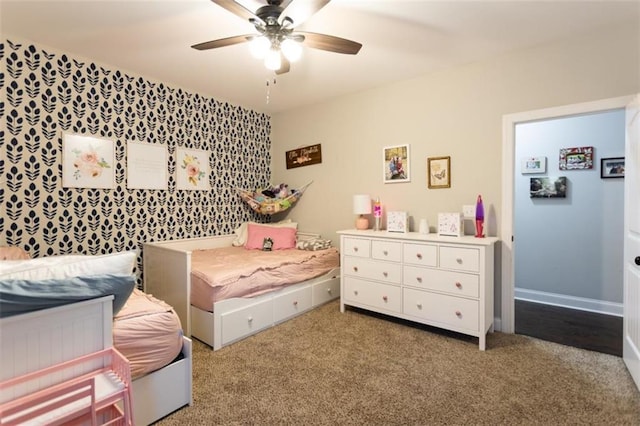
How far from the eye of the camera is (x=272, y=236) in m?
3.83

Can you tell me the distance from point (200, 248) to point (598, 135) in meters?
4.53

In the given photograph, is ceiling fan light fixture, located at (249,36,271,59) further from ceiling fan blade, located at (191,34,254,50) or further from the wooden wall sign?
the wooden wall sign

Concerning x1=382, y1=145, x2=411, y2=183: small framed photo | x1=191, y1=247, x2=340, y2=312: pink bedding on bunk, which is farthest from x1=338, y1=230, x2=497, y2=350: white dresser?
x1=382, y1=145, x2=411, y2=183: small framed photo

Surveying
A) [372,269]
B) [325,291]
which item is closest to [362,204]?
[372,269]

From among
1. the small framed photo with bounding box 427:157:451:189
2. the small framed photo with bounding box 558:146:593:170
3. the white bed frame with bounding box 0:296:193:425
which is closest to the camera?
the white bed frame with bounding box 0:296:193:425

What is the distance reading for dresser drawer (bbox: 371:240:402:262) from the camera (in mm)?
2853

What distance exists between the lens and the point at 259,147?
442cm

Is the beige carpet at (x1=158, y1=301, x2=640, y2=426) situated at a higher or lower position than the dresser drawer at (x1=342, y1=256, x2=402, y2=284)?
lower

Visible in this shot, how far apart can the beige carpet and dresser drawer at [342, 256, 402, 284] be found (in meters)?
0.48

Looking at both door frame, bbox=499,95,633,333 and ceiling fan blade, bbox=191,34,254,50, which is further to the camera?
door frame, bbox=499,95,633,333

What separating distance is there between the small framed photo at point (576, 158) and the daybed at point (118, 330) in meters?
4.04

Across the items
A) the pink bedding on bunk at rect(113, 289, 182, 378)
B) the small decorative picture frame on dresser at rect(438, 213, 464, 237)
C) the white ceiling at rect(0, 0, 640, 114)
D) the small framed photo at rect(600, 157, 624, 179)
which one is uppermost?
the white ceiling at rect(0, 0, 640, 114)

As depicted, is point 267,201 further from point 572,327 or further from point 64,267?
point 572,327

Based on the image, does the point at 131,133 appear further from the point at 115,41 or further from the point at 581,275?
the point at 581,275
